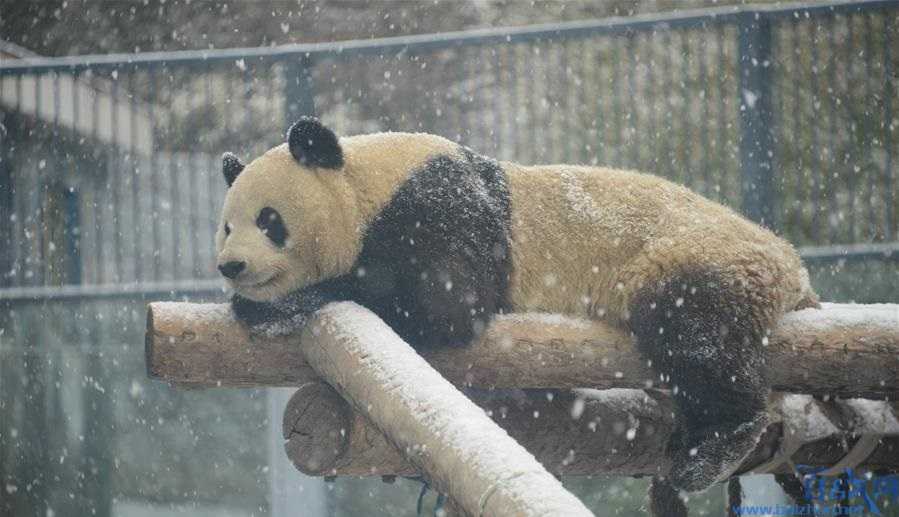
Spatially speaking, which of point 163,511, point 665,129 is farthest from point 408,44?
point 163,511

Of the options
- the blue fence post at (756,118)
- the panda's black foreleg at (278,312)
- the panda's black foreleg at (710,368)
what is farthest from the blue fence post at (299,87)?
the panda's black foreleg at (710,368)

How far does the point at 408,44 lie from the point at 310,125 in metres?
3.48

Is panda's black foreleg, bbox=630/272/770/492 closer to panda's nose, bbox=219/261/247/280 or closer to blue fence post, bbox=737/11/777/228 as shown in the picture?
panda's nose, bbox=219/261/247/280

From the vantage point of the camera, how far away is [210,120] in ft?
25.5

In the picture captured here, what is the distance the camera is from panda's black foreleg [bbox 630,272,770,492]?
325 centimetres

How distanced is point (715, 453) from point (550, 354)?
577 mm

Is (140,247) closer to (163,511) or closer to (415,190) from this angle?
(163,511)

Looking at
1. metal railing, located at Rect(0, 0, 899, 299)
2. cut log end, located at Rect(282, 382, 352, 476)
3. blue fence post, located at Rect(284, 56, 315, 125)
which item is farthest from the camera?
blue fence post, located at Rect(284, 56, 315, 125)

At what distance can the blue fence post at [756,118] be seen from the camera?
6.31m

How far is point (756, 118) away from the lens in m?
6.39

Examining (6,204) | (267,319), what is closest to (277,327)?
(267,319)

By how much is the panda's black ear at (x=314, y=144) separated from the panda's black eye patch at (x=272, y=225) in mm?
204

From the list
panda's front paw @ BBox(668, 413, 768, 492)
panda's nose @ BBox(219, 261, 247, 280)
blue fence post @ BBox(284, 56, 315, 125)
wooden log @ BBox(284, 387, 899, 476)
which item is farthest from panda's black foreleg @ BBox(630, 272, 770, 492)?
blue fence post @ BBox(284, 56, 315, 125)

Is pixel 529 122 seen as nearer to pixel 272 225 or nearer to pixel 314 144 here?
pixel 314 144
